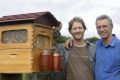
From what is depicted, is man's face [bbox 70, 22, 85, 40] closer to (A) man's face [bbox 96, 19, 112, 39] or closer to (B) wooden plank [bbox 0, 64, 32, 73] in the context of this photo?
(A) man's face [bbox 96, 19, 112, 39]

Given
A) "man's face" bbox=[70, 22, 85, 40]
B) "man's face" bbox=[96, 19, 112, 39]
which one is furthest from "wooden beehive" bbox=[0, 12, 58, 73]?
"man's face" bbox=[96, 19, 112, 39]

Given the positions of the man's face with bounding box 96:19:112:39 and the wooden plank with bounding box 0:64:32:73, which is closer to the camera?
the man's face with bounding box 96:19:112:39

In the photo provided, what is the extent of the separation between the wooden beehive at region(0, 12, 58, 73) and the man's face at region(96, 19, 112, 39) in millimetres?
859

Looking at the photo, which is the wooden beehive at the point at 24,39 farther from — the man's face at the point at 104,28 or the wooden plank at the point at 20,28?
the man's face at the point at 104,28

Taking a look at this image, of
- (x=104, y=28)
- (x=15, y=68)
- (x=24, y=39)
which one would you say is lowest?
(x=15, y=68)

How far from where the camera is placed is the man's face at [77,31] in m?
A: 5.23

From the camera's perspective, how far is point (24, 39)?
5473mm

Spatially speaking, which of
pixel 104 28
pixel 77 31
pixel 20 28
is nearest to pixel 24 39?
pixel 20 28

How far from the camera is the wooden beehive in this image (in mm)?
5289

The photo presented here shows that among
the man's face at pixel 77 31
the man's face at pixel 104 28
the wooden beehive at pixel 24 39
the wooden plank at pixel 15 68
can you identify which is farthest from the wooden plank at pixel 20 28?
the man's face at pixel 104 28

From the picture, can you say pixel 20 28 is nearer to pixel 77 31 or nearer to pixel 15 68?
pixel 15 68

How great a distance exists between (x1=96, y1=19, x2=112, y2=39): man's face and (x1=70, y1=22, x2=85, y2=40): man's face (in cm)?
27

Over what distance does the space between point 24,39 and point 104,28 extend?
3.73 feet

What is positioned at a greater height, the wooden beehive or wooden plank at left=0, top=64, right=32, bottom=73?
the wooden beehive
